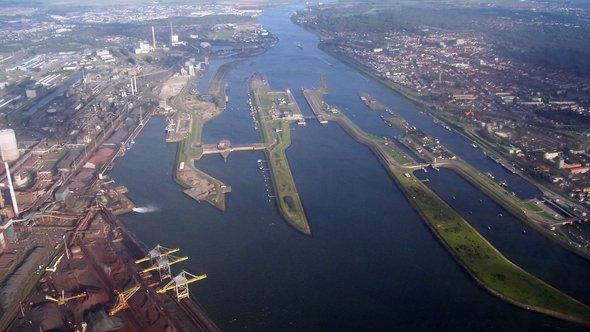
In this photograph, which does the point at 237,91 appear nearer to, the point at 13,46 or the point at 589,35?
the point at 13,46

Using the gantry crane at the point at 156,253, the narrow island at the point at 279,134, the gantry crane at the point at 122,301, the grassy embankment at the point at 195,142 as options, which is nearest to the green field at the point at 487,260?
Answer: the narrow island at the point at 279,134

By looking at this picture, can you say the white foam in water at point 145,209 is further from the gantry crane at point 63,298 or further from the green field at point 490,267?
the green field at point 490,267

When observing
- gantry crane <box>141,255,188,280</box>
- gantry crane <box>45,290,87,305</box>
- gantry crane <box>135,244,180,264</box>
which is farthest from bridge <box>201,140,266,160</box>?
gantry crane <box>45,290,87,305</box>

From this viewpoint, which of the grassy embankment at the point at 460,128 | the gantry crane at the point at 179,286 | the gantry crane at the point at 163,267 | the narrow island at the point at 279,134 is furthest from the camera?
the narrow island at the point at 279,134

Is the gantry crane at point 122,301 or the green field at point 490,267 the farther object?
the green field at point 490,267

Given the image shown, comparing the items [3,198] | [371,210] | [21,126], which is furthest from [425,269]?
[21,126]

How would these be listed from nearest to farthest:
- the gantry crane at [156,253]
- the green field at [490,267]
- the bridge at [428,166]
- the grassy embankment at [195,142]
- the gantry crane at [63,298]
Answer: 1. the gantry crane at [63,298]
2. the green field at [490,267]
3. the gantry crane at [156,253]
4. the grassy embankment at [195,142]
5. the bridge at [428,166]

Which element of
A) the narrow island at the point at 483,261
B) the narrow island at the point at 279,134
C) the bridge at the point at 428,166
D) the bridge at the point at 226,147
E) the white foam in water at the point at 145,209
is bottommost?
the white foam in water at the point at 145,209
